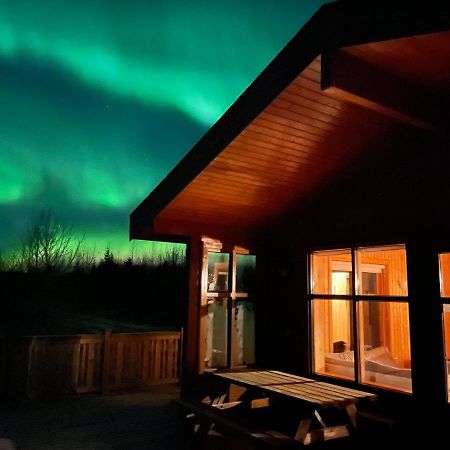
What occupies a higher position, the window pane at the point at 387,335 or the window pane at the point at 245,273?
the window pane at the point at 245,273

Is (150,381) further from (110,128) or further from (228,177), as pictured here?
(110,128)

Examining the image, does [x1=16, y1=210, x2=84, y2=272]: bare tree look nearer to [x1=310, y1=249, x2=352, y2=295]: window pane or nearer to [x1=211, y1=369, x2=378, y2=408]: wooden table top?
[x1=310, y1=249, x2=352, y2=295]: window pane

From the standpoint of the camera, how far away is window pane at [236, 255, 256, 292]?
605cm

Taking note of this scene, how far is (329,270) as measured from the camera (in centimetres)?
669

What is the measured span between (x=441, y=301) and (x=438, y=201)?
0.99 m

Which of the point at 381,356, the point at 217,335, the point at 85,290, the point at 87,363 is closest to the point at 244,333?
the point at 217,335

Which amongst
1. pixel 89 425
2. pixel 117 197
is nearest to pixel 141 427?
pixel 89 425

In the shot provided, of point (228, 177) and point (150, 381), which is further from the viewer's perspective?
point (150, 381)

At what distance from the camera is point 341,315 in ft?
28.6

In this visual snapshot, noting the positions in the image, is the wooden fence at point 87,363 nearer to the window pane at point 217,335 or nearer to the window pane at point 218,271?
the window pane at point 217,335

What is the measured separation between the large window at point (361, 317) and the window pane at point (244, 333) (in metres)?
0.98

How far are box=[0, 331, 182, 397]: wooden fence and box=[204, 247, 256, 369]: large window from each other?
280 centimetres

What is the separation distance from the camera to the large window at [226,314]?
5.63 m

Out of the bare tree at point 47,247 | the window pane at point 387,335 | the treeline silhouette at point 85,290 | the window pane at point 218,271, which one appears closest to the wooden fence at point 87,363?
the window pane at point 218,271
